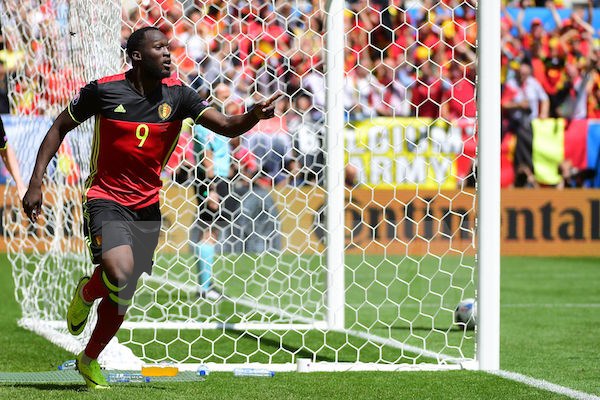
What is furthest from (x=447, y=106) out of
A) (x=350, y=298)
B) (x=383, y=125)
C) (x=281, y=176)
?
(x=350, y=298)

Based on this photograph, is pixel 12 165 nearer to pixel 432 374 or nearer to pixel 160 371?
pixel 160 371

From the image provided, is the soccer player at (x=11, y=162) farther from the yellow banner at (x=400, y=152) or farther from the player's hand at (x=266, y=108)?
the yellow banner at (x=400, y=152)

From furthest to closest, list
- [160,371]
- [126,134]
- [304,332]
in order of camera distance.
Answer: [304,332] < [160,371] < [126,134]

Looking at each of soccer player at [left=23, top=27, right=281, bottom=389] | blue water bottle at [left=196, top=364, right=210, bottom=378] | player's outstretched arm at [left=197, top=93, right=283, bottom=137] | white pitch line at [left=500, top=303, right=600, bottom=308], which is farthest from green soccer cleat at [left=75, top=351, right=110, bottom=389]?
white pitch line at [left=500, top=303, right=600, bottom=308]

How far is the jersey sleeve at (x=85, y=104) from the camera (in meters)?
5.48

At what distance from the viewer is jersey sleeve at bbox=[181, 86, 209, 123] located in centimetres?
569

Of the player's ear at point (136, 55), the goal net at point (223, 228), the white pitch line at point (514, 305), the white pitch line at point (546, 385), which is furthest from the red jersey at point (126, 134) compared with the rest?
the white pitch line at point (514, 305)

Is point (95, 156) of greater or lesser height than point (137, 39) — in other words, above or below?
below

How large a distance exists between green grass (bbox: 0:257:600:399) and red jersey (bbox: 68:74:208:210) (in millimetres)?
1009

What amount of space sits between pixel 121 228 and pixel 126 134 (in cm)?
48

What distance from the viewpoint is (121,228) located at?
546 centimetres

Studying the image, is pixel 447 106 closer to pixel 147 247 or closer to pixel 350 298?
pixel 350 298

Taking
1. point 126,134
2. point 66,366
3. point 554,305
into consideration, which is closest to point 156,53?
point 126,134

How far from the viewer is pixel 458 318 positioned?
789 cm
